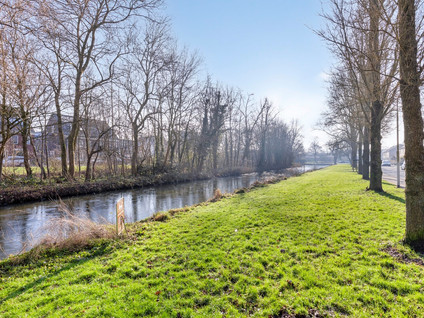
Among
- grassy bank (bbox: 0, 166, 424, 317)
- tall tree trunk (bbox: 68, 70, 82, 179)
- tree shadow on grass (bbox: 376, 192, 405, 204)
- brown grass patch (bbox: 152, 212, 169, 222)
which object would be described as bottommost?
brown grass patch (bbox: 152, 212, 169, 222)

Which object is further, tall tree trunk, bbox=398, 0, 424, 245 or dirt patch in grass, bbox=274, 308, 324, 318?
tall tree trunk, bbox=398, 0, 424, 245

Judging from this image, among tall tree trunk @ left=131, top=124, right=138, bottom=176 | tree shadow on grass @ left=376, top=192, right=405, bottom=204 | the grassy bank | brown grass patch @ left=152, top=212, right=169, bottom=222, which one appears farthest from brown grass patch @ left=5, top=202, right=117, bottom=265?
tall tree trunk @ left=131, top=124, right=138, bottom=176

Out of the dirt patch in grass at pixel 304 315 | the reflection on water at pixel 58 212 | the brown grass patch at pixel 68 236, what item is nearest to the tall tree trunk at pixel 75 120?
the reflection on water at pixel 58 212

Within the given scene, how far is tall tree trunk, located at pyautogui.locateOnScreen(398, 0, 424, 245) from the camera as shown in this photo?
4176mm

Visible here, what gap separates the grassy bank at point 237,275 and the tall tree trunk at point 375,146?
466 cm

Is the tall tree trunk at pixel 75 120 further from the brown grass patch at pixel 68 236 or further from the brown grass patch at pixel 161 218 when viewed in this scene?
the brown grass patch at pixel 68 236

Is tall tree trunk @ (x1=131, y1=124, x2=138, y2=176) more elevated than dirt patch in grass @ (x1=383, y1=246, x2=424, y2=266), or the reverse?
tall tree trunk @ (x1=131, y1=124, x2=138, y2=176)

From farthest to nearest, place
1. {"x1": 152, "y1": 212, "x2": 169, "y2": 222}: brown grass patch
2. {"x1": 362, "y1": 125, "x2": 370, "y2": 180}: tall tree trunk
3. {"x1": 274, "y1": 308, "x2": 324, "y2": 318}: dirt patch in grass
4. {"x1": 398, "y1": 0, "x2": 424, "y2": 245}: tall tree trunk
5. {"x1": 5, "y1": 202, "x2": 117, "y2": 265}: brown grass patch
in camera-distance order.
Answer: {"x1": 362, "y1": 125, "x2": 370, "y2": 180}: tall tree trunk
{"x1": 152, "y1": 212, "x2": 169, "y2": 222}: brown grass patch
{"x1": 5, "y1": 202, "x2": 117, "y2": 265}: brown grass patch
{"x1": 398, "y1": 0, "x2": 424, "y2": 245}: tall tree trunk
{"x1": 274, "y1": 308, "x2": 324, "y2": 318}: dirt patch in grass

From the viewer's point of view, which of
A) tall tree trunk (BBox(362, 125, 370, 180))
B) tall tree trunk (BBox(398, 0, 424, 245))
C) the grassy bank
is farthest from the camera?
tall tree trunk (BBox(362, 125, 370, 180))

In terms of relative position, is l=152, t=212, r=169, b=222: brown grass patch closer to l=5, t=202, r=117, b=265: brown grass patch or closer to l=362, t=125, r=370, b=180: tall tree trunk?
l=5, t=202, r=117, b=265: brown grass patch

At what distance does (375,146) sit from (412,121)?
271 inches

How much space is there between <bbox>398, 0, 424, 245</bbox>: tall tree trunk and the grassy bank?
0.60 meters

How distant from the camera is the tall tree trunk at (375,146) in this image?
32.1ft

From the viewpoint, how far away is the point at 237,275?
12.0 ft
